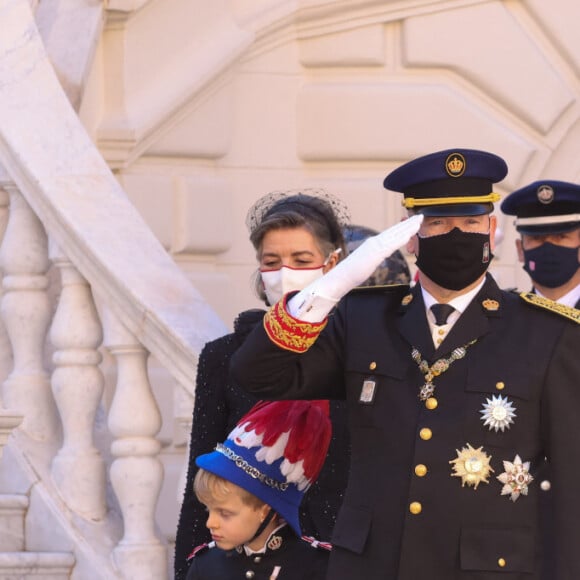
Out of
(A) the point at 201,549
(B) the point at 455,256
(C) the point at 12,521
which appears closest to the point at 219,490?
(A) the point at 201,549

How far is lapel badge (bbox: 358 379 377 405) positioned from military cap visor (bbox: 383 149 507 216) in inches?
12.3

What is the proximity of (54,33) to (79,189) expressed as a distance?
135 cm

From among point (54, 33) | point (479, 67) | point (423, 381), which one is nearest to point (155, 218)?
point (54, 33)

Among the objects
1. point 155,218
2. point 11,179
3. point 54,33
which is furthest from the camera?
point 155,218

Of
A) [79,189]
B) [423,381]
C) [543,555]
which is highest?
[79,189]

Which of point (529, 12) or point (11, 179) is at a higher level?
point (529, 12)

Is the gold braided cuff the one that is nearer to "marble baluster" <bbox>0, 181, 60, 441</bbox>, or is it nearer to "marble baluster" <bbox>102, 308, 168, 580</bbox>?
"marble baluster" <bbox>102, 308, 168, 580</bbox>

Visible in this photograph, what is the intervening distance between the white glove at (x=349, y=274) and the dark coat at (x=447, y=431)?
3.3 inches

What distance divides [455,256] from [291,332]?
31cm

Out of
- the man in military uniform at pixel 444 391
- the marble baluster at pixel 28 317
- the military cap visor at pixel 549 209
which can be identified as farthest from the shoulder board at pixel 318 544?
the military cap visor at pixel 549 209

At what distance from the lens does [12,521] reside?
459cm

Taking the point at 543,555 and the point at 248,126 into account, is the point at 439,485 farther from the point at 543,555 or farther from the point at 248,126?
the point at 248,126

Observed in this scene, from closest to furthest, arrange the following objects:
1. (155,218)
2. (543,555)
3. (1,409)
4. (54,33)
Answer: (543,555) < (1,409) < (54,33) < (155,218)

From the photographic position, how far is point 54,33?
233 inches
